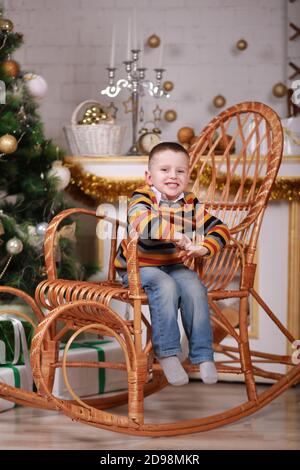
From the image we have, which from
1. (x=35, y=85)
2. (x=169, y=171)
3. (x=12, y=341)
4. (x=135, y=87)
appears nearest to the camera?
(x=169, y=171)

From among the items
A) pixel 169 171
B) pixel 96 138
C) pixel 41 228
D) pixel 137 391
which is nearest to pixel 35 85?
pixel 96 138

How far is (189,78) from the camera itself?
4.12 metres

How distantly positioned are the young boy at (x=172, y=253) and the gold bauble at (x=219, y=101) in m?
1.49

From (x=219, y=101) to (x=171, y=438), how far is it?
2017mm

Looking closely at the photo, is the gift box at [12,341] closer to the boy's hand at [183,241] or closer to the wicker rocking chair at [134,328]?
the wicker rocking chair at [134,328]

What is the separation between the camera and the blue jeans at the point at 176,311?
2.39 metres

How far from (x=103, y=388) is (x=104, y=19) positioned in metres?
1.90

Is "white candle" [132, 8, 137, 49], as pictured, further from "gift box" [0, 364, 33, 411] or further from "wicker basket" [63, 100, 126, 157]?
"gift box" [0, 364, 33, 411]

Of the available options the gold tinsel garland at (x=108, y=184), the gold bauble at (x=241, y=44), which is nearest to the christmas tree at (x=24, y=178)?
the gold tinsel garland at (x=108, y=184)

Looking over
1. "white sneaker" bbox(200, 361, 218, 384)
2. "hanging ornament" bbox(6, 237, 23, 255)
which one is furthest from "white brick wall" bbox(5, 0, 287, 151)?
"white sneaker" bbox(200, 361, 218, 384)

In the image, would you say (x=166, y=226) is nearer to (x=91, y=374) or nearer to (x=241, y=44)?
(x=91, y=374)

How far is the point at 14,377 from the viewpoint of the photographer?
9.37 ft

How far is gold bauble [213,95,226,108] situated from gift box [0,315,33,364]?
158 cm
